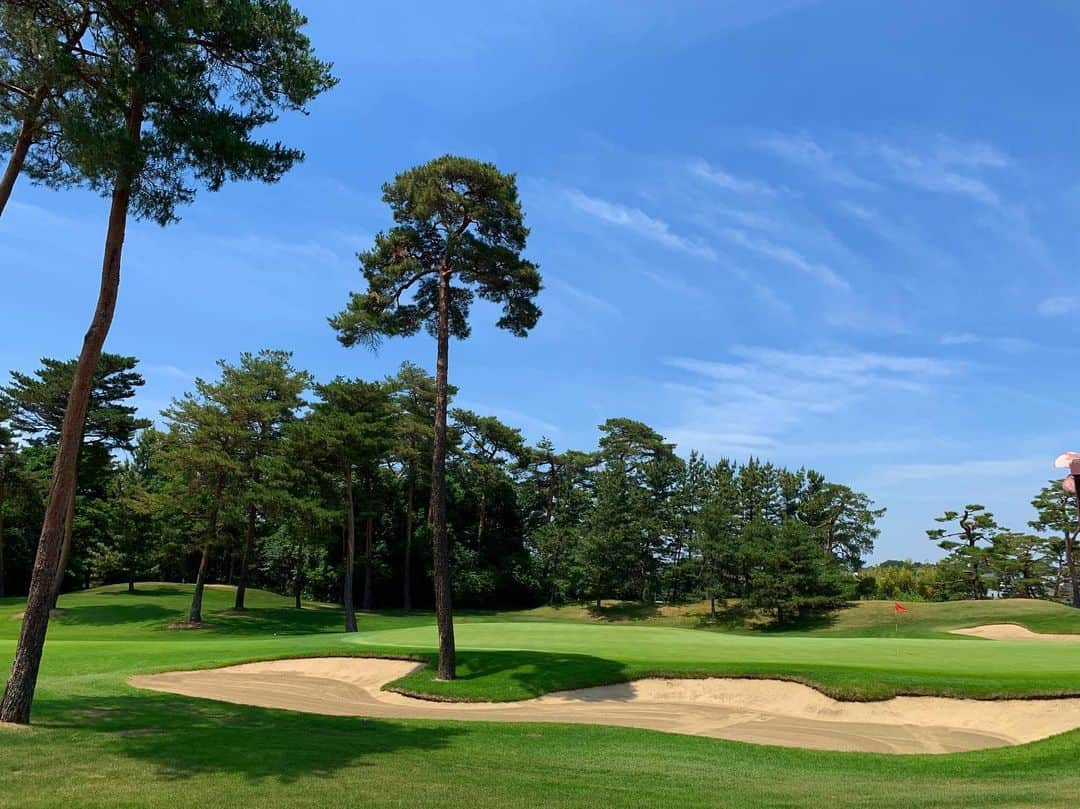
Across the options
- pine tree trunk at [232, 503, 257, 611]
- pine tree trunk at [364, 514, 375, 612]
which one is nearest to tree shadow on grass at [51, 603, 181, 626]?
pine tree trunk at [232, 503, 257, 611]

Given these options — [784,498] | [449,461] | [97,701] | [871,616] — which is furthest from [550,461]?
[97,701]

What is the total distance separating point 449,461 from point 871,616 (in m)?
39.7

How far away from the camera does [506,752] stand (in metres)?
11.2

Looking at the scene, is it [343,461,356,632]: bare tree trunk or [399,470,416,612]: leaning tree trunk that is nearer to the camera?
[343,461,356,632]: bare tree trunk

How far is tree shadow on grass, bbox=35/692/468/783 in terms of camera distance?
8.98 meters

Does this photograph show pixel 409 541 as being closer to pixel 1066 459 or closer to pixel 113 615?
pixel 113 615

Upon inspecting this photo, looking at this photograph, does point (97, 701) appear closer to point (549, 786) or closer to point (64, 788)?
point (64, 788)

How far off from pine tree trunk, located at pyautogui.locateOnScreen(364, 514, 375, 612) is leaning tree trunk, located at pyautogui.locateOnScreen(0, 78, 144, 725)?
45810mm

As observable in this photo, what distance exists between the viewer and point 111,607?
157 ft

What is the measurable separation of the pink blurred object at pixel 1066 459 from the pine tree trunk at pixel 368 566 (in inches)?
2124

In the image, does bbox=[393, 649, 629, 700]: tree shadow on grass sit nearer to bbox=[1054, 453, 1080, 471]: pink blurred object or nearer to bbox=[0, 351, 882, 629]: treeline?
bbox=[1054, 453, 1080, 471]: pink blurred object

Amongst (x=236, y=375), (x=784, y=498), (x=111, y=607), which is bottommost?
(x=111, y=607)

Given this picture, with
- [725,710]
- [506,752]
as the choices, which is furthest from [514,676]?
[506,752]

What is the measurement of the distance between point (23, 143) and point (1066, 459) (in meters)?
16.7
